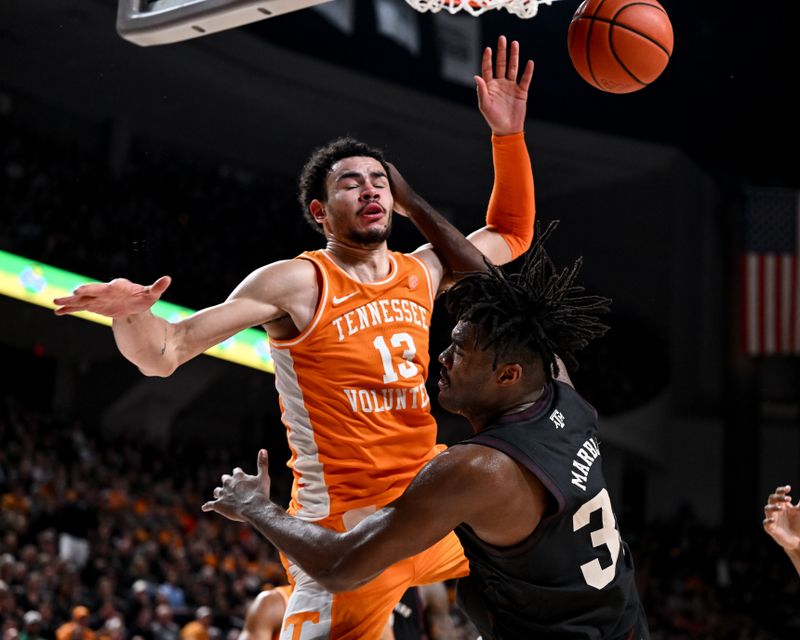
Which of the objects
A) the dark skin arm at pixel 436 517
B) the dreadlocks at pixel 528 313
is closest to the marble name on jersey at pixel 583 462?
the dark skin arm at pixel 436 517

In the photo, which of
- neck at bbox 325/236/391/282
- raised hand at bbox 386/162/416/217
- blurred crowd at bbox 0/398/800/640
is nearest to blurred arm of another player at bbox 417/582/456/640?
neck at bbox 325/236/391/282

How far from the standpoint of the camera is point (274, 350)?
3820 mm

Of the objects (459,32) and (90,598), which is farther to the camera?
(459,32)

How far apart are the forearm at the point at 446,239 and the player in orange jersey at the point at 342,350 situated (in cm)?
2

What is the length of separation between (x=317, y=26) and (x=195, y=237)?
166 inches

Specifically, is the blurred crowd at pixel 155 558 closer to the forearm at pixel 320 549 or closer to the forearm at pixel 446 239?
the forearm at pixel 446 239

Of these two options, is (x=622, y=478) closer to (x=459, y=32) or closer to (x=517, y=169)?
(x=459, y=32)

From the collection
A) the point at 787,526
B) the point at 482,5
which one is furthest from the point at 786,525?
the point at 482,5

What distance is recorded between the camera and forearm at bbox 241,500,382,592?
8.73 feet

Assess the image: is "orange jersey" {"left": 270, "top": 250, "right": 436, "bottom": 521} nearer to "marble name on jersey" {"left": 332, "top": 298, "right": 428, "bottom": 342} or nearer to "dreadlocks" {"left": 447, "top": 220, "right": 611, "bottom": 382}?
"marble name on jersey" {"left": 332, "top": 298, "right": 428, "bottom": 342}

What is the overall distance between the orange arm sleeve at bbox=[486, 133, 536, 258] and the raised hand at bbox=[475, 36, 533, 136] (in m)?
0.05

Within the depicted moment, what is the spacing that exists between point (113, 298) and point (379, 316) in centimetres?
94

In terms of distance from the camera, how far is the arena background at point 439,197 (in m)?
15.9

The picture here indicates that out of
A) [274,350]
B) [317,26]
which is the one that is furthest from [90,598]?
[317,26]
